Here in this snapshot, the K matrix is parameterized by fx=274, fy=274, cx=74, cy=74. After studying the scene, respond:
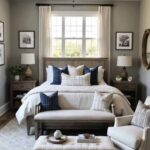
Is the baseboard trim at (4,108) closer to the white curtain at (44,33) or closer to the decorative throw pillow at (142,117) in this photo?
the white curtain at (44,33)

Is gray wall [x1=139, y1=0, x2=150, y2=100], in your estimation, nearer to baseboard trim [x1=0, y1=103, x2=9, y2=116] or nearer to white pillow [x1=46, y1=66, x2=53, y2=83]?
white pillow [x1=46, y1=66, x2=53, y2=83]

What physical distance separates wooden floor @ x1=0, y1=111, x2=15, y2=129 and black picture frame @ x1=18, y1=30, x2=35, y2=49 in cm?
190

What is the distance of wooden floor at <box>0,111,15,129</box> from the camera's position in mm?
6020

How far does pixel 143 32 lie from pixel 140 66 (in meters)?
0.95

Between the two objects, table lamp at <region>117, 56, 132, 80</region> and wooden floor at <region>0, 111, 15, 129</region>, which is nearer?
wooden floor at <region>0, 111, 15, 129</region>

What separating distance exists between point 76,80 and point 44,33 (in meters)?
1.97

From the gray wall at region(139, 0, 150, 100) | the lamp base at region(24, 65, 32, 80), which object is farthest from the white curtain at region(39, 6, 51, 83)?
the gray wall at region(139, 0, 150, 100)

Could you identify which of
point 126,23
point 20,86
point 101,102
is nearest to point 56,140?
point 101,102

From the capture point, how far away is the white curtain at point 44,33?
7.55 m

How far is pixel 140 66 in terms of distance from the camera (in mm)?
7570

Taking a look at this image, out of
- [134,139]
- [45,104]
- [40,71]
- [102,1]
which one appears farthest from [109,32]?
[134,139]

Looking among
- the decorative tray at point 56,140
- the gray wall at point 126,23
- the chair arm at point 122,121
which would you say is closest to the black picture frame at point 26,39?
the gray wall at point 126,23

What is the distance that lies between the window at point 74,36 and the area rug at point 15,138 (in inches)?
107

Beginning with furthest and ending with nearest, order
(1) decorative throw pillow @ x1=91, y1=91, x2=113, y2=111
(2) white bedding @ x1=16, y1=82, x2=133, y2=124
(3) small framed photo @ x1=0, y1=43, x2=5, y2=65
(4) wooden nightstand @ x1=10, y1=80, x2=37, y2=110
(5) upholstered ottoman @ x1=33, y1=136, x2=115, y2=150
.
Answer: (4) wooden nightstand @ x1=10, y1=80, x2=37, y2=110
(3) small framed photo @ x1=0, y1=43, x2=5, y2=65
(2) white bedding @ x1=16, y1=82, x2=133, y2=124
(1) decorative throw pillow @ x1=91, y1=91, x2=113, y2=111
(5) upholstered ottoman @ x1=33, y1=136, x2=115, y2=150
